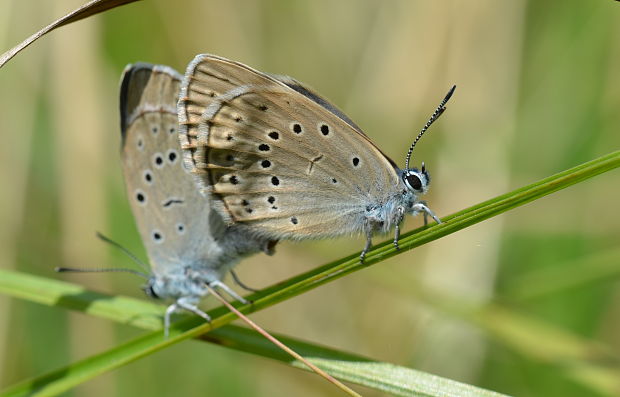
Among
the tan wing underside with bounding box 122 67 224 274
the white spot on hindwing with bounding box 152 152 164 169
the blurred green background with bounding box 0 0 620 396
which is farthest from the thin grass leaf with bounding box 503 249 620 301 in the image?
the white spot on hindwing with bounding box 152 152 164 169

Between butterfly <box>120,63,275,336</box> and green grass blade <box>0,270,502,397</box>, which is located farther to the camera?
butterfly <box>120,63,275,336</box>

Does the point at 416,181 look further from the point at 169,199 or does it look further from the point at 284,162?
the point at 169,199

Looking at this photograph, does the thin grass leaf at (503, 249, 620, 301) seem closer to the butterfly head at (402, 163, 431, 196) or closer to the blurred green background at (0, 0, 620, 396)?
the blurred green background at (0, 0, 620, 396)

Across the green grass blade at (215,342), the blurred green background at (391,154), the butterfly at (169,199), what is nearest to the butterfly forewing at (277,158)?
the butterfly at (169,199)

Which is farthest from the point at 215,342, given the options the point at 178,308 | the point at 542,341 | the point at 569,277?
the point at 569,277

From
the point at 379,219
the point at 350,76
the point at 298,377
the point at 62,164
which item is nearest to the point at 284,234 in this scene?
the point at 379,219
